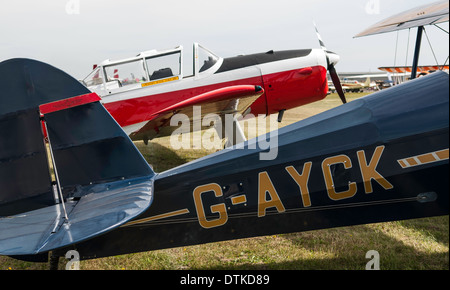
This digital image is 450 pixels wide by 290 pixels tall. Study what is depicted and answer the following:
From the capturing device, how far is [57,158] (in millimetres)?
2977

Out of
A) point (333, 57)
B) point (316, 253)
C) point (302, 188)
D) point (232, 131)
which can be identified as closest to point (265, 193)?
point (302, 188)

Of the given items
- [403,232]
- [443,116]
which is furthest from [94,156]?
[403,232]

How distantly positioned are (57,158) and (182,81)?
4192 millimetres

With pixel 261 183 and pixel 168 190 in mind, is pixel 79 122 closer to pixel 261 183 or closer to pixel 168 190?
pixel 168 190

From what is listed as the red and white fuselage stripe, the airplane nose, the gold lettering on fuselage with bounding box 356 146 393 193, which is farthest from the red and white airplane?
the gold lettering on fuselage with bounding box 356 146 393 193

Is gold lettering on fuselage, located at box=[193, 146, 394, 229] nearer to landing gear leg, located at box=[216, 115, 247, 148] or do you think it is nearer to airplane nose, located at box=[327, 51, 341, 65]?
landing gear leg, located at box=[216, 115, 247, 148]

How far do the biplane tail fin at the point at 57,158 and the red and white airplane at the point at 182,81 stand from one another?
10.7 feet

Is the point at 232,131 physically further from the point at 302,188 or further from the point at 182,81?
the point at 302,188

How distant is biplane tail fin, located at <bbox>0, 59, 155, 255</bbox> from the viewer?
2.64 meters

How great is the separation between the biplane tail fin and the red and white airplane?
3.26 metres

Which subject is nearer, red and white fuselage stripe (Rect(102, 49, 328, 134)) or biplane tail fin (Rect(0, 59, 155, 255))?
biplane tail fin (Rect(0, 59, 155, 255))

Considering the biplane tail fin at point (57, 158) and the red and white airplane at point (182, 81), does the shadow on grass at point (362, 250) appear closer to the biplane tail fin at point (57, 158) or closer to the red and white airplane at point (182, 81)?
the biplane tail fin at point (57, 158)

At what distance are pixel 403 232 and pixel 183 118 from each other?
177 inches

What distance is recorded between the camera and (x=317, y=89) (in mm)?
7480
